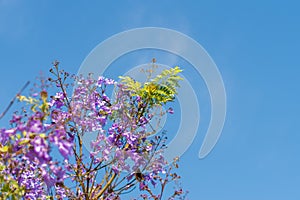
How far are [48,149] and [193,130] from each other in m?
3.86

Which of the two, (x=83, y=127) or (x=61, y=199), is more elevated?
(x=83, y=127)

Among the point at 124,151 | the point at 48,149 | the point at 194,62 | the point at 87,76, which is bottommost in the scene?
the point at 48,149

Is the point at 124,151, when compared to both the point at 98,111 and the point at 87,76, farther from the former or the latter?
the point at 87,76

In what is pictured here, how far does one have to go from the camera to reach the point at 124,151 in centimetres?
722

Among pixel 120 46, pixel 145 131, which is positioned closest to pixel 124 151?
pixel 145 131

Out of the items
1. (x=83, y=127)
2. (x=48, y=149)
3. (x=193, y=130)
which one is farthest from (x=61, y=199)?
(x=48, y=149)

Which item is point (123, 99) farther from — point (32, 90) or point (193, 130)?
point (32, 90)

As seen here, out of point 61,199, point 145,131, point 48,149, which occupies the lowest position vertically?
point 48,149

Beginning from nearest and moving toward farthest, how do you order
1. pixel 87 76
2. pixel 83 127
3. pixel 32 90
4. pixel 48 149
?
pixel 48 149 < pixel 32 90 < pixel 83 127 < pixel 87 76

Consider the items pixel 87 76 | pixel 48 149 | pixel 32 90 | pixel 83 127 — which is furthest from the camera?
pixel 87 76

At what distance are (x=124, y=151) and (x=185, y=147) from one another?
3.08 feet

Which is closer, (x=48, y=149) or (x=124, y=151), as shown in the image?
(x=48, y=149)

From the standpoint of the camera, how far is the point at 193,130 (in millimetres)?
7234

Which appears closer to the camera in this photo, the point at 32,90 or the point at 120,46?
the point at 32,90
